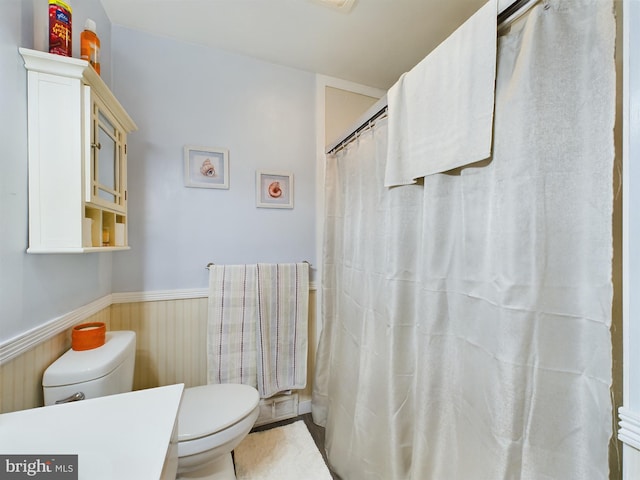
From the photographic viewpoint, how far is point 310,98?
1.74 m

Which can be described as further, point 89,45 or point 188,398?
point 188,398

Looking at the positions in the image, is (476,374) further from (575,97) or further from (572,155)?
(575,97)

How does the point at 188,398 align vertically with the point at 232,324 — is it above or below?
below

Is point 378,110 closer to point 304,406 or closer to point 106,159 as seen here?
point 106,159

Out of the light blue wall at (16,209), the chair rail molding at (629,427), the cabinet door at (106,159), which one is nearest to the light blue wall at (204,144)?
the cabinet door at (106,159)

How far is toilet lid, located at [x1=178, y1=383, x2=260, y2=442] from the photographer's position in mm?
1017

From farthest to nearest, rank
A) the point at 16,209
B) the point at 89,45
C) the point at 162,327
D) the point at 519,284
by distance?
the point at 162,327 → the point at 89,45 → the point at 16,209 → the point at 519,284

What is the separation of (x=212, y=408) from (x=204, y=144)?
1419mm

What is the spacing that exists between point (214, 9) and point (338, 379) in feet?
6.81

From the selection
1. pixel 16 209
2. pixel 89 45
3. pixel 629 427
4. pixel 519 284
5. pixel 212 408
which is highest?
pixel 89 45

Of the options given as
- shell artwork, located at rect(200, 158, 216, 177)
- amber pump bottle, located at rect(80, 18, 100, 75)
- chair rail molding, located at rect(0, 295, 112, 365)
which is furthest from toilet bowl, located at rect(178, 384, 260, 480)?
amber pump bottle, located at rect(80, 18, 100, 75)

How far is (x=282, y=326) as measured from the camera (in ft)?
5.30

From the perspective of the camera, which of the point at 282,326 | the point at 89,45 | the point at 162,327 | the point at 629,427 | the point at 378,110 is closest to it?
the point at 629,427

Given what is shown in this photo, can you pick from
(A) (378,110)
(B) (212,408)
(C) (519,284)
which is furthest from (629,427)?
(B) (212,408)
